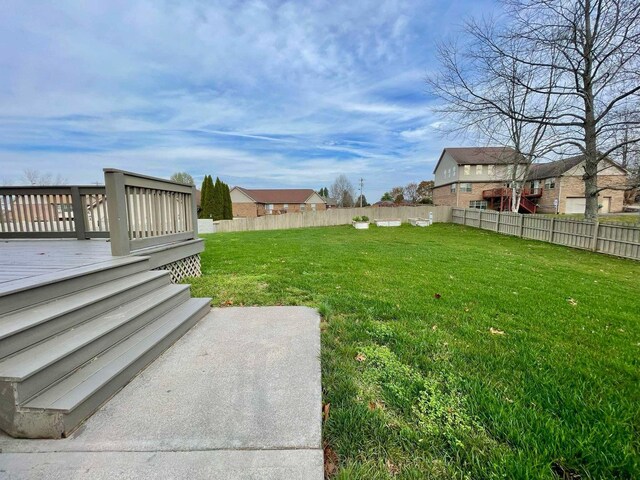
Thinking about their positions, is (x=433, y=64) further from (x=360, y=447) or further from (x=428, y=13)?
(x=360, y=447)

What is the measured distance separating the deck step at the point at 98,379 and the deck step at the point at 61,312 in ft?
1.12

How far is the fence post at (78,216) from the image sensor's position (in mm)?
5461

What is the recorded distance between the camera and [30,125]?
14.1 m

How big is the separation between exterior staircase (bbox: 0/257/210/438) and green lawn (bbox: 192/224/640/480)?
146 cm

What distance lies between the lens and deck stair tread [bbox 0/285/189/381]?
1644mm

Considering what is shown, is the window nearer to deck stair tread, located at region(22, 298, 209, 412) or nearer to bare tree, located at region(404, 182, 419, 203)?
bare tree, located at region(404, 182, 419, 203)

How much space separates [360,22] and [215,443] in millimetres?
11459

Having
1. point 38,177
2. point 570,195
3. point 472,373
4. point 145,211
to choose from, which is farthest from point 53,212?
point 570,195

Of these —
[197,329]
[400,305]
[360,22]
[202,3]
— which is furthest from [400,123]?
[197,329]

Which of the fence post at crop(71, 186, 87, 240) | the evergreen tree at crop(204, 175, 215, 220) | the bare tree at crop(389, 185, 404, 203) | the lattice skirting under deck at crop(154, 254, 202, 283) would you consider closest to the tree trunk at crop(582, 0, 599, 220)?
the lattice skirting under deck at crop(154, 254, 202, 283)

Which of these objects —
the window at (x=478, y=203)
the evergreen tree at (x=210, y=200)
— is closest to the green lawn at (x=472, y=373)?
the evergreen tree at (x=210, y=200)

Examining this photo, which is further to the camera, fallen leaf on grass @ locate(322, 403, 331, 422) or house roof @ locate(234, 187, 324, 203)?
house roof @ locate(234, 187, 324, 203)

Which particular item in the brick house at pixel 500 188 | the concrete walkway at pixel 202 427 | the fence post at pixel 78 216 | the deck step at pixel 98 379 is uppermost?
the brick house at pixel 500 188

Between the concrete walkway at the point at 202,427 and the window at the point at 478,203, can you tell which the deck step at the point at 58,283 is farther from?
the window at the point at 478,203
